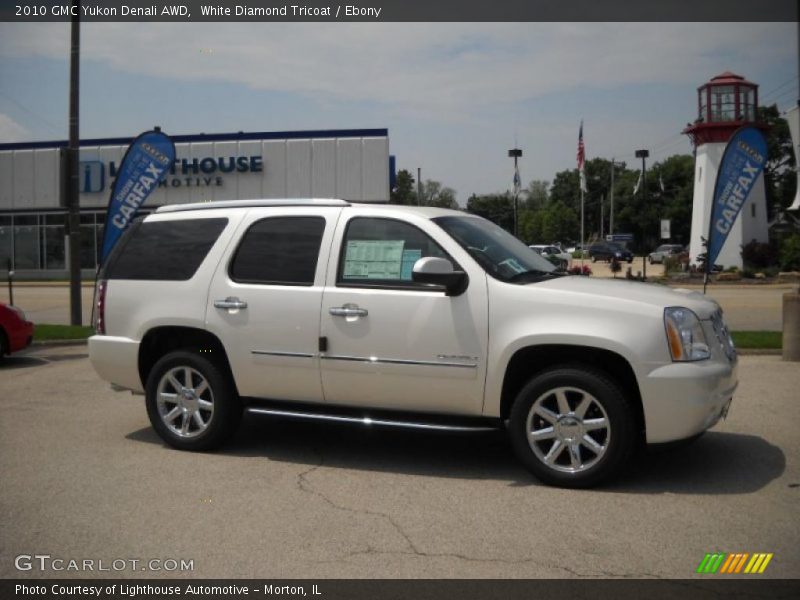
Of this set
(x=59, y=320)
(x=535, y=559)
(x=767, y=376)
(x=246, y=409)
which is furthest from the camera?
(x=59, y=320)

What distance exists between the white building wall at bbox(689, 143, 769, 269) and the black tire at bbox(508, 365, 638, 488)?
36.6 metres

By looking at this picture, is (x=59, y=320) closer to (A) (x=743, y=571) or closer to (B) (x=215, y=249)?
(B) (x=215, y=249)

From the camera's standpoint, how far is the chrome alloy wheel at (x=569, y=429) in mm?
5457

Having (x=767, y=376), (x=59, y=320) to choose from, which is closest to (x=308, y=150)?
(x=59, y=320)

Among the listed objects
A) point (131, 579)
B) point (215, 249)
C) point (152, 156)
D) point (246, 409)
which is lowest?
point (131, 579)

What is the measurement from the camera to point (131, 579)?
4.16 m

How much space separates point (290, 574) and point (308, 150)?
34054 mm

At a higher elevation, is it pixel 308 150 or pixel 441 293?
pixel 308 150

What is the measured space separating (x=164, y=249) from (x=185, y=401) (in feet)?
4.19

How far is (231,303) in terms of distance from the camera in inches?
251

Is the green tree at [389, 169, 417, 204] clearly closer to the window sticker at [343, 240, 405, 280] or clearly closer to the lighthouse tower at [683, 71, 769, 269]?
the lighthouse tower at [683, 71, 769, 269]

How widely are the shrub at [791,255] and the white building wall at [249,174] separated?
58.1 feet

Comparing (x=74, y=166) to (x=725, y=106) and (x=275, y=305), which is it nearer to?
(x=275, y=305)

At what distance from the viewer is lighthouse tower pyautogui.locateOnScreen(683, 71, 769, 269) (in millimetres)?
40219
